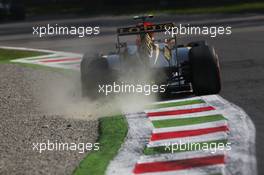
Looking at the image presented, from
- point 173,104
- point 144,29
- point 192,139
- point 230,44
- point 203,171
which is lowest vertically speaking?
point 230,44

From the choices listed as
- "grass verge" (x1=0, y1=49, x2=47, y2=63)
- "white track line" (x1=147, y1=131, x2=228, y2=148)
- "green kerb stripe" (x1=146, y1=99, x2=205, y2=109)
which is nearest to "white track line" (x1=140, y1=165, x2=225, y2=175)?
"white track line" (x1=147, y1=131, x2=228, y2=148)

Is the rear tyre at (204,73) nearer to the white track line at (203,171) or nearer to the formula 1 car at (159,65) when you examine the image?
the formula 1 car at (159,65)

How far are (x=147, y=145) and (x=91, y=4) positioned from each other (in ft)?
135

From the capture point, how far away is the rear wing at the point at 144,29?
37.7ft

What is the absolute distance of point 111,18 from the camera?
3738 cm

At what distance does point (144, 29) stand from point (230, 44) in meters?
9.85

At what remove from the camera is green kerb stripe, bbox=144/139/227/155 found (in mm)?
8234

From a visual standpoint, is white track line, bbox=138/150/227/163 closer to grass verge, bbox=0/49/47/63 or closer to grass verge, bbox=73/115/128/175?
grass verge, bbox=73/115/128/175

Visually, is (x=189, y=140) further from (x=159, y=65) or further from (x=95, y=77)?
(x=95, y=77)

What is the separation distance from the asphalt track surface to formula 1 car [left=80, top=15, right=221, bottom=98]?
0.49 meters

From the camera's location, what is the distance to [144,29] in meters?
11.8

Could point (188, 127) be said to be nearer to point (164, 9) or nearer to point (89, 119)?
point (89, 119)

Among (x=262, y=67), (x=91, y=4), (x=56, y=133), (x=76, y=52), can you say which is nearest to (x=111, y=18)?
(x=91, y=4)

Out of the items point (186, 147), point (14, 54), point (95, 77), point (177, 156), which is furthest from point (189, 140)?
point (14, 54)
